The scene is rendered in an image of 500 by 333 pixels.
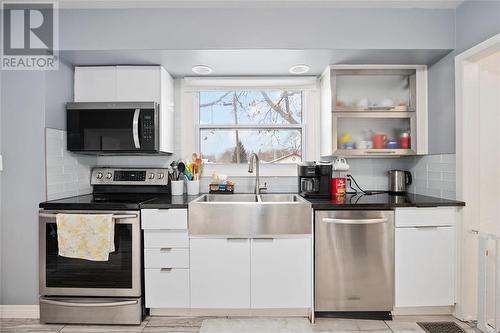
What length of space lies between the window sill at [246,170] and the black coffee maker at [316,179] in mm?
300

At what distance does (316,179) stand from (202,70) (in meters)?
1.43

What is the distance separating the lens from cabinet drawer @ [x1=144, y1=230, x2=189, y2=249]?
2.28 metres

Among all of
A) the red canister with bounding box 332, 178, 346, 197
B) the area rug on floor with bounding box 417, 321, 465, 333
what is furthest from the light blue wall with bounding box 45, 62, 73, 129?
the area rug on floor with bounding box 417, 321, 465, 333

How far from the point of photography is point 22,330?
222cm

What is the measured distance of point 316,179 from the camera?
8.84ft

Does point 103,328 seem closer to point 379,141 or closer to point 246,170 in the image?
point 246,170

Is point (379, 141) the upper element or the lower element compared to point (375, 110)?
lower

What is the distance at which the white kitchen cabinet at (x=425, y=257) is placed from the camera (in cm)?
229

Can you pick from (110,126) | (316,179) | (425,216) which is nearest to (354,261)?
(425,216)

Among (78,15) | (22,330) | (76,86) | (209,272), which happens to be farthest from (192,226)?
(78,15)

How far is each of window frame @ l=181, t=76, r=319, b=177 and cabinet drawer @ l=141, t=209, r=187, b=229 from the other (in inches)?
33.2

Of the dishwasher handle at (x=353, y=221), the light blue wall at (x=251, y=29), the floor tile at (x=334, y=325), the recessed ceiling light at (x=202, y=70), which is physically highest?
the light blue wall at (x=251, y=29)

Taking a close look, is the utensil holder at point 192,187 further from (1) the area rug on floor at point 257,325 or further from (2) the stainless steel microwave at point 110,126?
(1) the area rug on floor at point 257,325

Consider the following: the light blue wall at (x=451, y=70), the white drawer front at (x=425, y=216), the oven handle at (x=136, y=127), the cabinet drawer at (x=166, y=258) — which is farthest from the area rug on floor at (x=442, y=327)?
the oven handle at (x=136, y=127)
